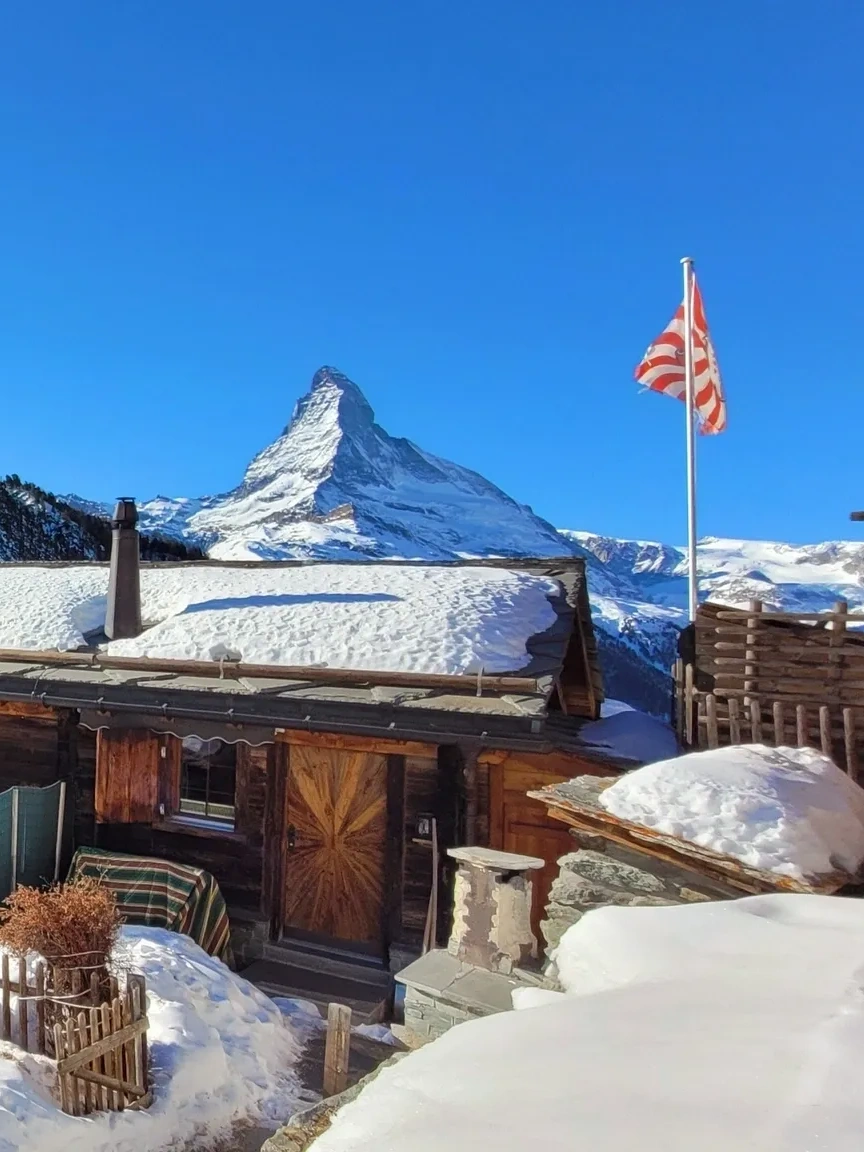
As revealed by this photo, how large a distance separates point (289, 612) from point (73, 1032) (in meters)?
5.19

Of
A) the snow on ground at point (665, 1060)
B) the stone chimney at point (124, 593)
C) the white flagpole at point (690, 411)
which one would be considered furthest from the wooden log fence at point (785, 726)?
the stone chimney at point (124, 593)

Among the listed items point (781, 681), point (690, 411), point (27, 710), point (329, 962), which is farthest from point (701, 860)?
point (27, 710)


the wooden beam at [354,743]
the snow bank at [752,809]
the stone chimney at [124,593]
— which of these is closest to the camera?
the snow bank at [752,809]

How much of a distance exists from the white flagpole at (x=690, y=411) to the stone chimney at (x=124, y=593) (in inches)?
288

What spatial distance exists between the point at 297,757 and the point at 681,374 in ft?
24.9

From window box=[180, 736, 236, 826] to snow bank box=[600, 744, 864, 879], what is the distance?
6.24 m

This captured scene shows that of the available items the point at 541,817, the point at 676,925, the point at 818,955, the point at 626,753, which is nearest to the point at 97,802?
the point at 541,817

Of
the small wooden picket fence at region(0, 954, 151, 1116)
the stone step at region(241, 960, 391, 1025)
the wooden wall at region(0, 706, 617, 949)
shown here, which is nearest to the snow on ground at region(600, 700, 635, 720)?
the wooden wall at region(0, 706, 617, 949)

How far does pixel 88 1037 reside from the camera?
17.3ft

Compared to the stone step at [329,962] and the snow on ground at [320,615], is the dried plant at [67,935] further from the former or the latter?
the snow on ground at [320,615]

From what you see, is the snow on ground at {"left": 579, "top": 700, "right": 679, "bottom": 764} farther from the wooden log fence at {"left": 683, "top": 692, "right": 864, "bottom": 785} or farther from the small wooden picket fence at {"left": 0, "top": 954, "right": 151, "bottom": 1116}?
the small wooden picket fence at {"left": 0, "top": 954, "right": 151, "bottom": 1116}

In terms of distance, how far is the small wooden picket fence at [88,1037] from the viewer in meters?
5.18

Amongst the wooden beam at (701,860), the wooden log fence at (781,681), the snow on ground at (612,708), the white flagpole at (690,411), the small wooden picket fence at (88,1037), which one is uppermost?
the white flagpole at (690,411)

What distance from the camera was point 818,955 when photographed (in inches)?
128
